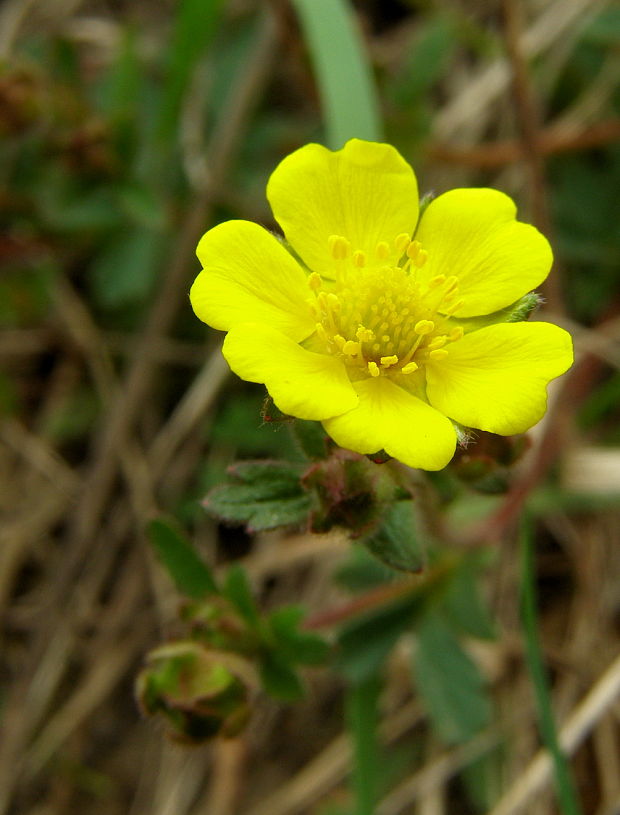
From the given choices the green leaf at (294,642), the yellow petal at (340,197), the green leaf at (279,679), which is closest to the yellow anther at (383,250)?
the yellow petal at (340,197)

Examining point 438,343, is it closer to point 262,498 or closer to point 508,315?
point 508,315

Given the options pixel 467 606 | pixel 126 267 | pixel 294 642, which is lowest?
pixel 467 606

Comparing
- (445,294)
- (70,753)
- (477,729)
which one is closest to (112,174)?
(445,294)

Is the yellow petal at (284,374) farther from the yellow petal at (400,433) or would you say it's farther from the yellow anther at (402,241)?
the yellow anther at (402,241)

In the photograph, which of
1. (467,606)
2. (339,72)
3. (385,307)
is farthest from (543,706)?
(339,72)

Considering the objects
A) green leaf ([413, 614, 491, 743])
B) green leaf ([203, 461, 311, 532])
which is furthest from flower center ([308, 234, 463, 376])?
green leaf ([413, 614, 491, 743])
